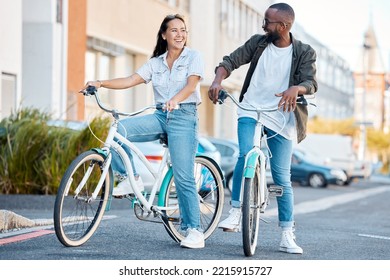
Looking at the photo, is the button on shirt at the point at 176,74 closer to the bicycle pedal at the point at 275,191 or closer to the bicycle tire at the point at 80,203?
the bicycle tire at the point at 80,203

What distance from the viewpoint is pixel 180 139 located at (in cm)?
738

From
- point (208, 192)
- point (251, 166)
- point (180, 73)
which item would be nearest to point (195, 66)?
point (180, 73)

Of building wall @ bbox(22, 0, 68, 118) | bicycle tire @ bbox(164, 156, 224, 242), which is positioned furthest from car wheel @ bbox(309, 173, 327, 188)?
bicycle tire @ bbox(164, 156, 224, 242)

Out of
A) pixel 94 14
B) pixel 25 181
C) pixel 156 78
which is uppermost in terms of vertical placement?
pixel 94 14

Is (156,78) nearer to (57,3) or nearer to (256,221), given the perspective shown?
(256,221)

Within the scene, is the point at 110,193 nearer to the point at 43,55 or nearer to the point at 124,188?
the point at 124,188

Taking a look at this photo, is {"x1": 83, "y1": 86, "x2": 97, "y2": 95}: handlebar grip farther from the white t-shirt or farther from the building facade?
the building facade

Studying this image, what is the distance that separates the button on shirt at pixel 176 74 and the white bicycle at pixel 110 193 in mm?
184

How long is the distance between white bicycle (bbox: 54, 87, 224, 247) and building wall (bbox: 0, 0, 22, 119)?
1211 cm

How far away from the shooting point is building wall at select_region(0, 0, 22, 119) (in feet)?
65.0

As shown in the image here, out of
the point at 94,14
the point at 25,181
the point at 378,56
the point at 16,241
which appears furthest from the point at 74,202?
the point at 378,56

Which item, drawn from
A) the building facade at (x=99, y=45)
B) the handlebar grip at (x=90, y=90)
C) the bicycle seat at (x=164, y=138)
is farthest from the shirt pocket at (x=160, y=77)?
the building facade at (x=99, y=45)
